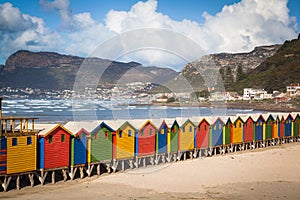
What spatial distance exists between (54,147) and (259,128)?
87.0 ft

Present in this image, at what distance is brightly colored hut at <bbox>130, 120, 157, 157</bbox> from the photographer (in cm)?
3061

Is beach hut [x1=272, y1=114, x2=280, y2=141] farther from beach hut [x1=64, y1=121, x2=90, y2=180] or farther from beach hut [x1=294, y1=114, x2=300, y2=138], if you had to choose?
Answer: beach hut [x1=64, y1=121, x2=90, y2=180]

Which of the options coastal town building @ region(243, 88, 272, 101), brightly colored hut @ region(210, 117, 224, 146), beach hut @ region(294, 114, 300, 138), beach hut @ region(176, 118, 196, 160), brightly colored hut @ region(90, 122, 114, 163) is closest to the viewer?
brightly colored hut @ region(90, 122, 114, 163)

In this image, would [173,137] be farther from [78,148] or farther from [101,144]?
[78,148]

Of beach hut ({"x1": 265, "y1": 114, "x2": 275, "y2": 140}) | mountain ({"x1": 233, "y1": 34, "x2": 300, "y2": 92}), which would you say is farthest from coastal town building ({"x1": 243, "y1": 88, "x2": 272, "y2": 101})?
beach hut ({"x1": 265, "y1": 114, "x2": 275, "y2": 140})

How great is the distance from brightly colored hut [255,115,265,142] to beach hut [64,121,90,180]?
75.4 feet

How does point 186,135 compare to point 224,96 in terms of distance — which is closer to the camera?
point 186,135

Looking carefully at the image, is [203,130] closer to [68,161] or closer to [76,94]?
[68,161]

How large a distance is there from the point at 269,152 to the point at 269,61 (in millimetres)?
158798

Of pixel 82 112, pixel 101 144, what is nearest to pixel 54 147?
pixel 101 144

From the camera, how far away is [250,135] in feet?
142

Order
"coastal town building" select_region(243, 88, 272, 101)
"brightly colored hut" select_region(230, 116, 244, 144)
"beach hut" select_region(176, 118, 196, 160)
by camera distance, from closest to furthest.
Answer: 1. "beach hut" select_region(176, 118, 196, 160)
2. "brightly colored hut" select_region(230, 116, 244, 144)
3. "coastal town building" select_region(243, 88, 272, 101)

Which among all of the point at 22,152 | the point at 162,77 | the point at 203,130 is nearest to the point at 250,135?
the point at 203,130

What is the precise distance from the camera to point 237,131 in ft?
136
